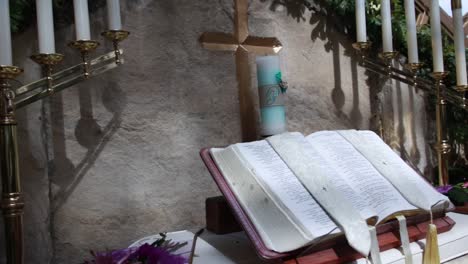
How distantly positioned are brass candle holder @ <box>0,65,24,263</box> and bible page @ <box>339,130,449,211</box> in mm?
782

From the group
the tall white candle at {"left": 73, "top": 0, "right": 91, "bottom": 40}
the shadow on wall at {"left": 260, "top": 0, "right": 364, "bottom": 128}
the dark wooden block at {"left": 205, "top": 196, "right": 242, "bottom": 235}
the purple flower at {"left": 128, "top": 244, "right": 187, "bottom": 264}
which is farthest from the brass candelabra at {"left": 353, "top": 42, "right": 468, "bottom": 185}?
the purple flower at {"left": 128, "top": 244, "right": 187, "bottom": 264}

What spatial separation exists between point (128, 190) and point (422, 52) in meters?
1.39

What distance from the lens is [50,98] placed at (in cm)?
114

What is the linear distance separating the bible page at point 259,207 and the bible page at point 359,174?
0.62 feet

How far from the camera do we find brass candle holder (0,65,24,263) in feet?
2.87

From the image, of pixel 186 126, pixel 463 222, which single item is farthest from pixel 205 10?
pixel 463 222

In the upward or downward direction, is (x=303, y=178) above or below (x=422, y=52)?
below

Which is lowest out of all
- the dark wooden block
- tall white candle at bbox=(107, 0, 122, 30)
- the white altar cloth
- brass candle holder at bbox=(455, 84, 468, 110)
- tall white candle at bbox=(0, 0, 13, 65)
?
the white altar cloth

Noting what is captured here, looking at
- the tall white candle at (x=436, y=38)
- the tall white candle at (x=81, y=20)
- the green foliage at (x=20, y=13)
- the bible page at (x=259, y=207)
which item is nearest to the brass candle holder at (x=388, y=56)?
the tall white candle at (x=436, y=38)

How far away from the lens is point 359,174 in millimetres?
962

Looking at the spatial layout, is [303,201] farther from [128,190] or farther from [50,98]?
[50,98]

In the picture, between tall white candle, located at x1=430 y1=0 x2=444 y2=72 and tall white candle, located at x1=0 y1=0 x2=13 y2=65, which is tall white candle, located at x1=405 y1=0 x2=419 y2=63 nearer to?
tall white candle, located at x1=430 y1=0 x2=444 y2=72

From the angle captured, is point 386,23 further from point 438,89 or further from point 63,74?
point 63,74

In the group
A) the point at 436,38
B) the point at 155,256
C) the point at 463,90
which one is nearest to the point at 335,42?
the point at 436,38
